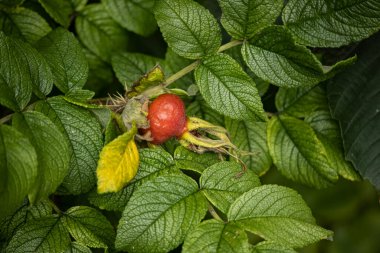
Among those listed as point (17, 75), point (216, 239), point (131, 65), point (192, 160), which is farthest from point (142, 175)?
point (131, 65)

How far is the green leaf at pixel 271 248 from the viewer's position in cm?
107

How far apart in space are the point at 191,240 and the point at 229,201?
141mm

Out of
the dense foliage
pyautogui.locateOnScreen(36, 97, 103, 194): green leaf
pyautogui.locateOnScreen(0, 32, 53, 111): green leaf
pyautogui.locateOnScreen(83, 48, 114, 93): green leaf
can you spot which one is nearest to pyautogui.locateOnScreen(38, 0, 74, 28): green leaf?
the dense foliage

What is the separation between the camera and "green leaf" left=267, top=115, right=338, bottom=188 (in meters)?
1.37

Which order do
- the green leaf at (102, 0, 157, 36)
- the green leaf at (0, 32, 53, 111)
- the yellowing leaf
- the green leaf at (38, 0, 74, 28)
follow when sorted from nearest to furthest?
the yellowing leaf → the green leaf at (0, 32, 53, 111) → the green leaf at (38, 0, 74, 28) → the green leaf at (102, 0, 157, 36)

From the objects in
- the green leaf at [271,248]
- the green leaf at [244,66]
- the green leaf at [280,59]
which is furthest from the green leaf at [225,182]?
the green leaf at [244,66]

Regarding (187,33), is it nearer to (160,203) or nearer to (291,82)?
(291,82)

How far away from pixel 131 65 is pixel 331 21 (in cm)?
56

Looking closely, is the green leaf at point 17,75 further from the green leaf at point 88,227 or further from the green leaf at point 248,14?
the green leaf at point 248,14

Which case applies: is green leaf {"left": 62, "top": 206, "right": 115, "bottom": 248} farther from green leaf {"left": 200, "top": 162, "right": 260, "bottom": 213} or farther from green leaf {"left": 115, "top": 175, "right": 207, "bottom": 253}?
green leaf {"left": 200, "top": 162, "right": 260, "bottom": 213}

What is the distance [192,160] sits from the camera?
3.99 feet

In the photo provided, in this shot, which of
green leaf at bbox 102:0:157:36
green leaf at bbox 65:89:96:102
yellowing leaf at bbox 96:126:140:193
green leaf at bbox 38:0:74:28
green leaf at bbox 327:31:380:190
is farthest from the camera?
green leaf at bbox 102:0:157:36

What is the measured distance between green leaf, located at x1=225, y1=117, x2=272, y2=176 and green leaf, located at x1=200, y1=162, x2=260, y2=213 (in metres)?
0.22

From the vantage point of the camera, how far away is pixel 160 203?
43.1 inches
